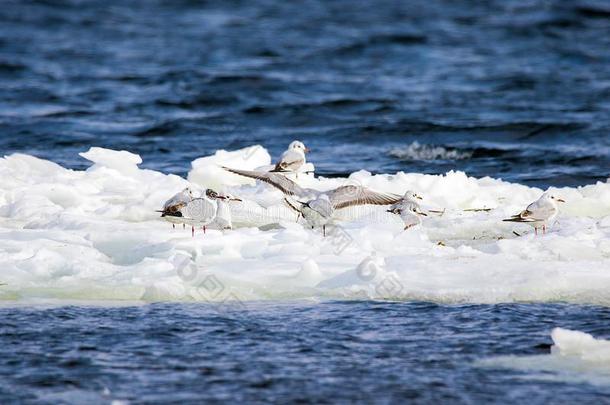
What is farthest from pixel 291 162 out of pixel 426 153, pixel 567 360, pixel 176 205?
pixel 426 153

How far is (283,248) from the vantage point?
10.0m

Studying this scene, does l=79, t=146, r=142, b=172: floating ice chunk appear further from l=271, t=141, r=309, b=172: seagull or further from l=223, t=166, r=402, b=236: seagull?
l=223, t=166, r=402, b=236: seagull

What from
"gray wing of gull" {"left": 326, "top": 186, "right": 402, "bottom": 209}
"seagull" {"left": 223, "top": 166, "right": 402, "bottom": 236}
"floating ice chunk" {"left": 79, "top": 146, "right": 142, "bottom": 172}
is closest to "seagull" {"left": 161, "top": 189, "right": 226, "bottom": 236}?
"seagull" {"left": 223, "top": 166, "right": 402, "bottom": 236}

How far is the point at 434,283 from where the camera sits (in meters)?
9.26

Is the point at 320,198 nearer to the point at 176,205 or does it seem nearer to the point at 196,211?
the point at 196,211

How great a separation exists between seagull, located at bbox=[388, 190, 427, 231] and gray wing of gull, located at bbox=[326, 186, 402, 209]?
131 mm

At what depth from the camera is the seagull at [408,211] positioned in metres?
10.7

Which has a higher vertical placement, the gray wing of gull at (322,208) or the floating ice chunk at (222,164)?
the floating ice chunk at (222,164)

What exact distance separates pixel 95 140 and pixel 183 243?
31.1 feet

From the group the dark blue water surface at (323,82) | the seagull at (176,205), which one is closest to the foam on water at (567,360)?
the seagull at (176,205)

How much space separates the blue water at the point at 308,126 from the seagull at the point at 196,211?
157 centimetres

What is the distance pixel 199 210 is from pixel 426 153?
A: 8497 mm

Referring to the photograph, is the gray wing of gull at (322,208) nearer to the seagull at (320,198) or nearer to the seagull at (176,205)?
the seagull at (320,198)

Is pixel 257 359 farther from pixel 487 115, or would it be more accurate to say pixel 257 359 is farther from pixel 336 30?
pixel 336 30
